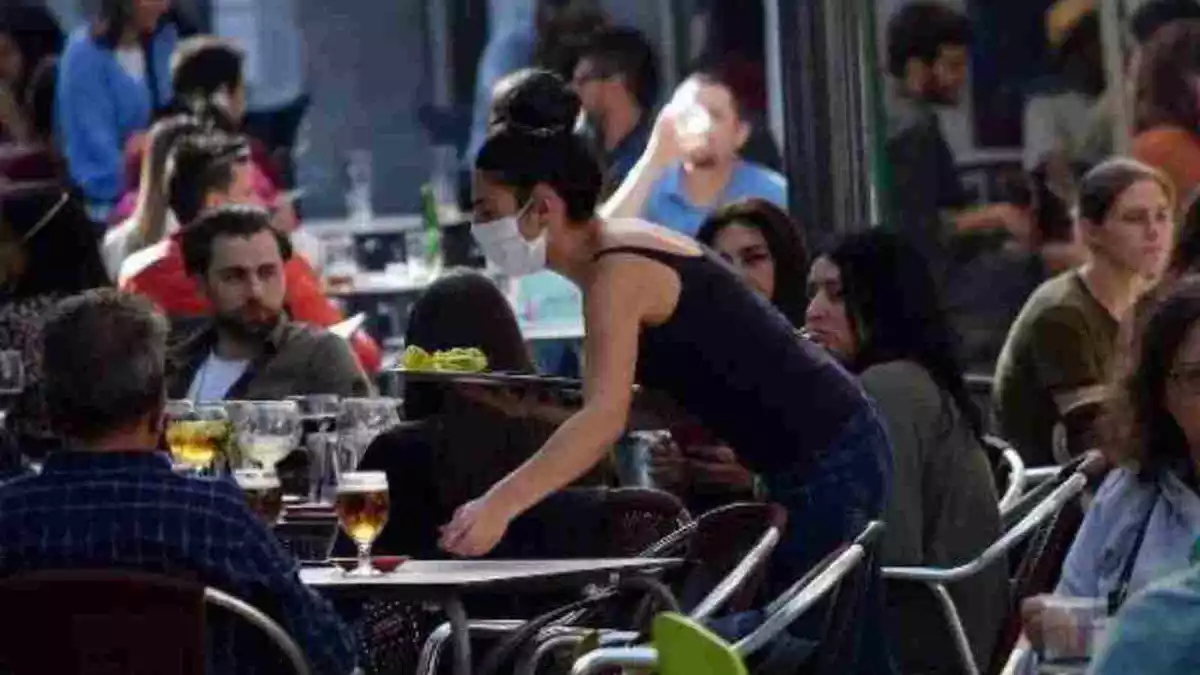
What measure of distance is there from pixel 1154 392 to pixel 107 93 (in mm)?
7862

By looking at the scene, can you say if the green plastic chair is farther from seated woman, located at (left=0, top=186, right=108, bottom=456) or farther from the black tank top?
seated woman, located at (left=0, top=186, right=108, bottom=456)

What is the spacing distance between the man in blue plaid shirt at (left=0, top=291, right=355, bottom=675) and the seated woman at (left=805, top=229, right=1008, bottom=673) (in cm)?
178

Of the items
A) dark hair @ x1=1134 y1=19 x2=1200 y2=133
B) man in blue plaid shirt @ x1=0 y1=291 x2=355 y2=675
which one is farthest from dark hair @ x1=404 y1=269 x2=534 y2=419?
dark hair @ x1=1134 y1=19 x2=1200 y2=133

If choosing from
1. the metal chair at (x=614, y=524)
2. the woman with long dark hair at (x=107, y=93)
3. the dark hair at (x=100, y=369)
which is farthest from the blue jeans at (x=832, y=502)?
the woman with long dark hair at (x=107, y=93)

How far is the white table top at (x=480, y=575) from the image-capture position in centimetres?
546

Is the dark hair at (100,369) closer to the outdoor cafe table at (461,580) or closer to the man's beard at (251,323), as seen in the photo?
the outdoor cafe table at (461,580)

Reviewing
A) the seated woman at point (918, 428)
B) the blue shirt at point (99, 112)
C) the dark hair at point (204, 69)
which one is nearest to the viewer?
the seated woman at point (918, 428)

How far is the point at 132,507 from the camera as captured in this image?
5066 millimetres

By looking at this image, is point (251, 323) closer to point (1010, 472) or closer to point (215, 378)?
point (215, 378)

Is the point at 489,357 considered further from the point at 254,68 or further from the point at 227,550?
the point at 254,68

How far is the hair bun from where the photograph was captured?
5887mm

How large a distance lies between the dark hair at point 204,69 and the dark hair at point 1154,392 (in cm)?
739

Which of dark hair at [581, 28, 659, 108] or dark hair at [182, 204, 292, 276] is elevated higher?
dark hair at [581, 28, 659, 108]

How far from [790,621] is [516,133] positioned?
1.08 m
